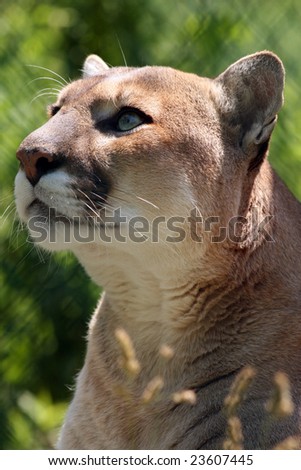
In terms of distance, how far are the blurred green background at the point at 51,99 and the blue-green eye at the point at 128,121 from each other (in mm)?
1806

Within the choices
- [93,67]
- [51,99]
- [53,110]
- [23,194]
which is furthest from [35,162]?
[51,99]

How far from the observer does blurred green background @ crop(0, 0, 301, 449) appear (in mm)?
5699

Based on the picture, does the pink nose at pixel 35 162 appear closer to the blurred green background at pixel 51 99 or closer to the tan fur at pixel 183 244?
the tan fur at pixel 183 244

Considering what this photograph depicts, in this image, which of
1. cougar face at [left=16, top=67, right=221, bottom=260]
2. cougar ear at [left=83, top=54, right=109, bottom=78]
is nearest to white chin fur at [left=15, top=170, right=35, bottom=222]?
cougar face at [left=16, top=67, right=221, bottom=260]

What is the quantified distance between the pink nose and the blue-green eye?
0.30 metres

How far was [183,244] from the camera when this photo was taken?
12.1ft

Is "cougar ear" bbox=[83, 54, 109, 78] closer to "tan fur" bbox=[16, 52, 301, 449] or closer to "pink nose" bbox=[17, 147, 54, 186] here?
"tan fur" bbox=[16, 52, 301, 449]

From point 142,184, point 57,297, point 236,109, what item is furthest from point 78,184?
point 57,297

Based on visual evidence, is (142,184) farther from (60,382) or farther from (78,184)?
(60,382)

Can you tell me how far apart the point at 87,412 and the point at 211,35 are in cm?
262

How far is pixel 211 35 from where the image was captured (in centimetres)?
594

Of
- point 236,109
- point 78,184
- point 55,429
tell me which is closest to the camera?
point 78,184

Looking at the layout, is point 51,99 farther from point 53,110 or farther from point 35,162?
point 35,162

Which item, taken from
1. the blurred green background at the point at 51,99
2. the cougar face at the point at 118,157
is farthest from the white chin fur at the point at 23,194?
the blurred green background at the point at 51,99
